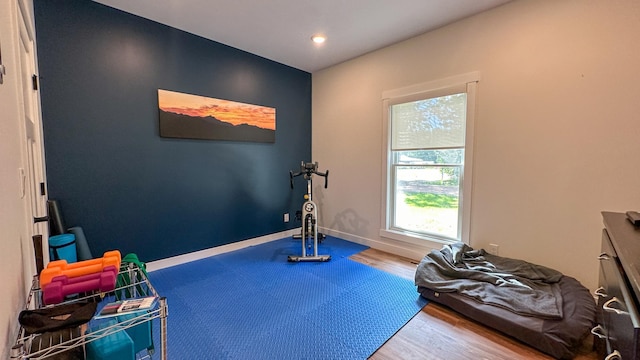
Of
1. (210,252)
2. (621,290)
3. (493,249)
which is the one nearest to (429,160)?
(493,249)

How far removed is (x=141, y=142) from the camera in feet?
9.25

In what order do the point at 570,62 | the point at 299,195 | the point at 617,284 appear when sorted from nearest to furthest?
the point at 617,284, the point at 570,62, the point at 299,195

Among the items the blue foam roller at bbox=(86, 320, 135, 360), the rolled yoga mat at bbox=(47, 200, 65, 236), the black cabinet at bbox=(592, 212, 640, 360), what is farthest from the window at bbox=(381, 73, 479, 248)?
the rolled yoga mat at bbox=(47, 200, 65, 236)

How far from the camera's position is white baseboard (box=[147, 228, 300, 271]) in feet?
9.78

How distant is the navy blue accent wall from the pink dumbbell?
6.38ft

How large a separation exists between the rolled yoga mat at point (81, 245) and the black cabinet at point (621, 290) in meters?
3.34

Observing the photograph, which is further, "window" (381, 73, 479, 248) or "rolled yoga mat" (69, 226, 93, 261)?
"window" (381, 73, 479, 248)

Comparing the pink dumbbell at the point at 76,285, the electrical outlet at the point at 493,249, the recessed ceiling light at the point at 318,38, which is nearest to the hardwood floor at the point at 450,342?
the electrical outlet at the point at 493,249

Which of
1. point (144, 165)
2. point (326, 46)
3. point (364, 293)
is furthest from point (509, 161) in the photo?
point (144, 165)

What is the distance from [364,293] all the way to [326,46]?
292 cm

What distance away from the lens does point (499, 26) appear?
8.36 feet

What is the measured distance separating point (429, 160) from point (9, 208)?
131 inches

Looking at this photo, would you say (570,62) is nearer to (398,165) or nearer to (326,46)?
(398,165)

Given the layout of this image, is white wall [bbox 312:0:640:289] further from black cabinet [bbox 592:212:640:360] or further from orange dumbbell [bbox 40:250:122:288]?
orange dumbbell [bbox 40:250:122:288]
